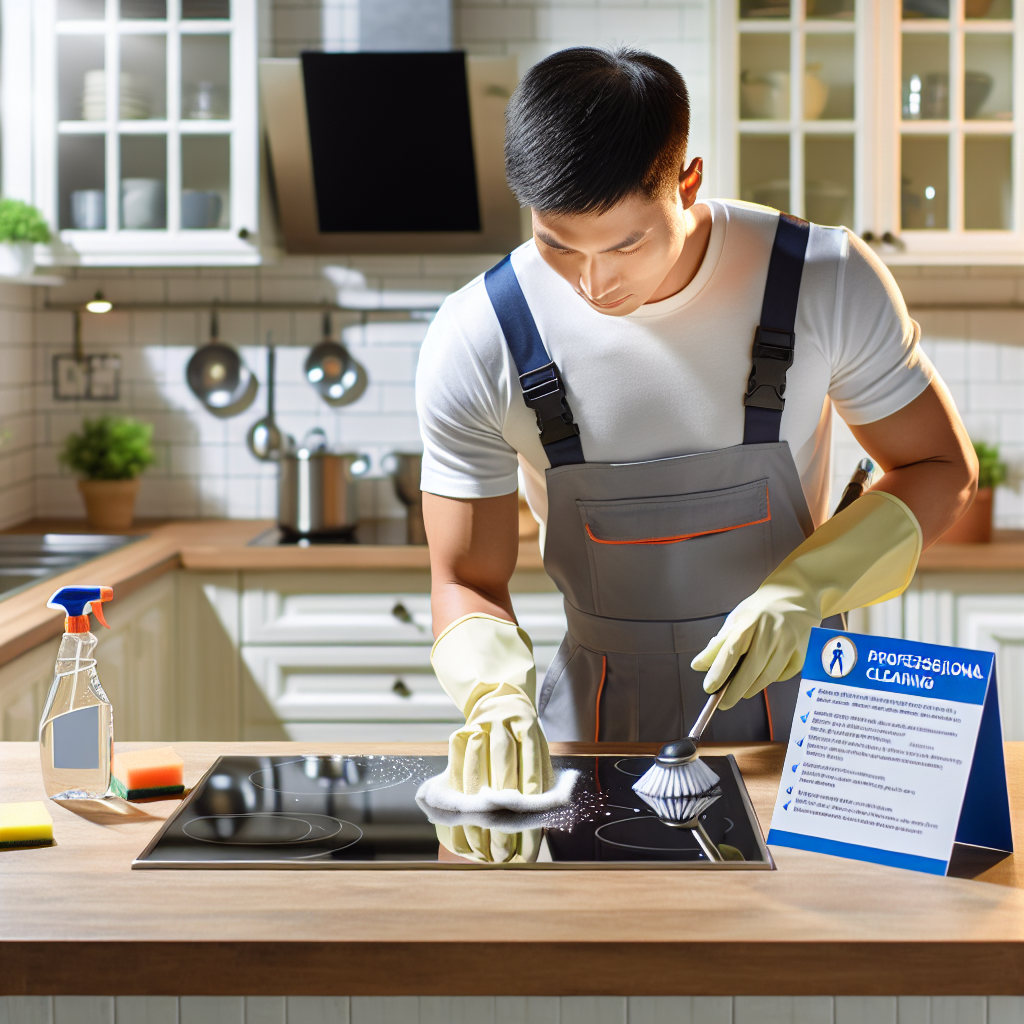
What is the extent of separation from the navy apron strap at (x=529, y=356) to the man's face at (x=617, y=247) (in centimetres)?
16

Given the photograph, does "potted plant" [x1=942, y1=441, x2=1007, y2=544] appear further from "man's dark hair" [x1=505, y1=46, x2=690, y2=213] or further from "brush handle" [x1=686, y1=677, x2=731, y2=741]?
"man's dark hair" [x1=505, y1=46, x2=690, y2=213]

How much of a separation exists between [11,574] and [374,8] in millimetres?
1668

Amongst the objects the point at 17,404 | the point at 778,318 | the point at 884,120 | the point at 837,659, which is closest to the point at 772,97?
the point at 884,120

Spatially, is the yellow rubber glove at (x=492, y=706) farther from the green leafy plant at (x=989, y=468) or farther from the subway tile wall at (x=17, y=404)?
the subway tile wall at (x=17, y=404)

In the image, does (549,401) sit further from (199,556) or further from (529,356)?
(199,556)

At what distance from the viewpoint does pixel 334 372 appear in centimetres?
321

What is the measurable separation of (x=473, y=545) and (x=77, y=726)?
19.7 inches

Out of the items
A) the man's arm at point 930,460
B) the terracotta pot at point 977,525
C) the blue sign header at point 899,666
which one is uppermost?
the man's arm at point 930,460

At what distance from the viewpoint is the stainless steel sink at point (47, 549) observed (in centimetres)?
268

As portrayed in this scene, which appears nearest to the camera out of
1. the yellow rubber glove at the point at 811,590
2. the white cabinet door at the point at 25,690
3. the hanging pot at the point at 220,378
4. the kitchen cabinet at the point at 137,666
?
the yellow rubber glove at the point at 811,590

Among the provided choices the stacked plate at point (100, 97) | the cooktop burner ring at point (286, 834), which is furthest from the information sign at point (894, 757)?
the stacked plate at point (100, 97)

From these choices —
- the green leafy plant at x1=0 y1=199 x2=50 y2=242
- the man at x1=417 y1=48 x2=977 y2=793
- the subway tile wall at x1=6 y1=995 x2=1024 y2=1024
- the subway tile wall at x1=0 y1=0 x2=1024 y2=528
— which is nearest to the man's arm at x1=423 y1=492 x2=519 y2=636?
the man at x1=417 y1=48 x2=977 y2=793

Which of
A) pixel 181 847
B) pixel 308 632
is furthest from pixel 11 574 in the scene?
pixel 181 847

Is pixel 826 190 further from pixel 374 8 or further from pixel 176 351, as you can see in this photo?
pixel 176 351
